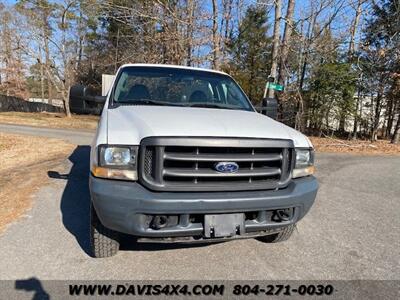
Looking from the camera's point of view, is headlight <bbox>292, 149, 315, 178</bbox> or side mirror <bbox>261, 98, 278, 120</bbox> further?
side mirror <bbox>261, 98, 278, 120</bbox>

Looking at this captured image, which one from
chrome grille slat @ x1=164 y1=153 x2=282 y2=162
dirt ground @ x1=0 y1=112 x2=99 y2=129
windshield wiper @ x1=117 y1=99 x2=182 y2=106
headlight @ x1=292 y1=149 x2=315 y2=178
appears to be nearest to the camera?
chrome grille slat @ x1=164 y1=153 x2=282 y2=162

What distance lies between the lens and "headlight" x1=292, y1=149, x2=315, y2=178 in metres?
3.36

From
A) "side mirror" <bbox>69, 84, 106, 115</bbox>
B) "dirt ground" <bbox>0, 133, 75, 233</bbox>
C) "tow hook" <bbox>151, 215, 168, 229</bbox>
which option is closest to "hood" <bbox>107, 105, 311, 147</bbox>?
"tow hook" <bbox>151, 215, 168, 229</bbox>

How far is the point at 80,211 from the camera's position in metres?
4.69

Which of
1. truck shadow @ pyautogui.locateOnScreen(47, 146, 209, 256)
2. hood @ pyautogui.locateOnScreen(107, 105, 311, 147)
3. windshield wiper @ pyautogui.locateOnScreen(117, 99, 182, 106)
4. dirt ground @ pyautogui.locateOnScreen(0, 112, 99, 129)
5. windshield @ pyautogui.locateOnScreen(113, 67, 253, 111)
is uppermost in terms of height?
windshield @ pyautogui.locateOnScreen(113, 67, 253, 111)

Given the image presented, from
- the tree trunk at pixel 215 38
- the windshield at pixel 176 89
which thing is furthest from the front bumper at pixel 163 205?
the tree trunk at pixel 215 38

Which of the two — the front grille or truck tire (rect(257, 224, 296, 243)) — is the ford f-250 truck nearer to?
the front grille

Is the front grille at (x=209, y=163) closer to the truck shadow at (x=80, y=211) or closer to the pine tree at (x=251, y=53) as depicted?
the truck shadow at (x=80, y=211)

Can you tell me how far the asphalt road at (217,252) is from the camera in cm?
316

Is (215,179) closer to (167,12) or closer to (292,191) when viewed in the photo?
(292,191)

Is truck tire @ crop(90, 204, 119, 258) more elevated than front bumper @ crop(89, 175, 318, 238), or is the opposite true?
front bumper @ crop(89, 175, 318, 238)

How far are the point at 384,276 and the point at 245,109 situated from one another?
2.39 metres

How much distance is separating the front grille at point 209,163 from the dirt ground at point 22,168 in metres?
2.43

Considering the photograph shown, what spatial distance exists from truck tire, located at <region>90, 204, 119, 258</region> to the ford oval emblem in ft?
3.76
